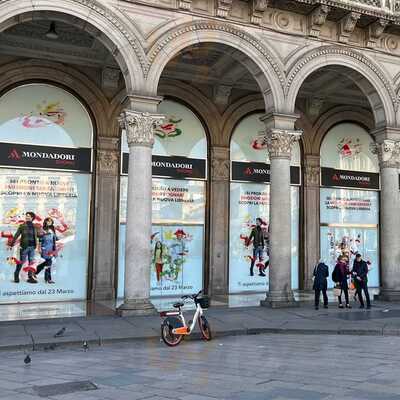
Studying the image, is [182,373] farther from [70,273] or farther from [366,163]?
[366,163]

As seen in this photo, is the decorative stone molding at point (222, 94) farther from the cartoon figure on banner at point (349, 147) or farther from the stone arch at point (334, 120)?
the cartoon figure on banner at point (349, 147)

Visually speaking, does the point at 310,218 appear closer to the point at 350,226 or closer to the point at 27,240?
the point at 350,226

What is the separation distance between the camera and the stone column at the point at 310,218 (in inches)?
783

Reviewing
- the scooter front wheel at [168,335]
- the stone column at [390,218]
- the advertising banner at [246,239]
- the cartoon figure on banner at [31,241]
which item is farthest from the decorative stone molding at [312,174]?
the scooter front wheel at [168,335]

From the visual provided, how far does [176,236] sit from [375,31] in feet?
30.3

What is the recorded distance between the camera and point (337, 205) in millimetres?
20984

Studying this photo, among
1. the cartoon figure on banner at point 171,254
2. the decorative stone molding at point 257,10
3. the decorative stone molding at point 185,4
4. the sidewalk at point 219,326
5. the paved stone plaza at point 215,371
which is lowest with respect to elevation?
the paved stone plaza at point 215,371

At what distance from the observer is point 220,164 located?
1889 centimetres

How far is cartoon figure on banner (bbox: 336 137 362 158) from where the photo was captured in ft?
70.2

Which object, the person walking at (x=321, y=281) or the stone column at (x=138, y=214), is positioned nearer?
the stone column at (x=138, y=214)

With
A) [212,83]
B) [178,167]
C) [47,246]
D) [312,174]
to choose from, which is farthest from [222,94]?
[47,246]

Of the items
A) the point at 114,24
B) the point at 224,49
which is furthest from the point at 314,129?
the point at 114,24

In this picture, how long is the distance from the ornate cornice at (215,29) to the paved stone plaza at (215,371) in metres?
7.51

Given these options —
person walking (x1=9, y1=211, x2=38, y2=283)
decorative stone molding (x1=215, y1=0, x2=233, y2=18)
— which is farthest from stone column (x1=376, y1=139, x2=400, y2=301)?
person walking (x1=9, y1=211, x2=38, y2=283)
